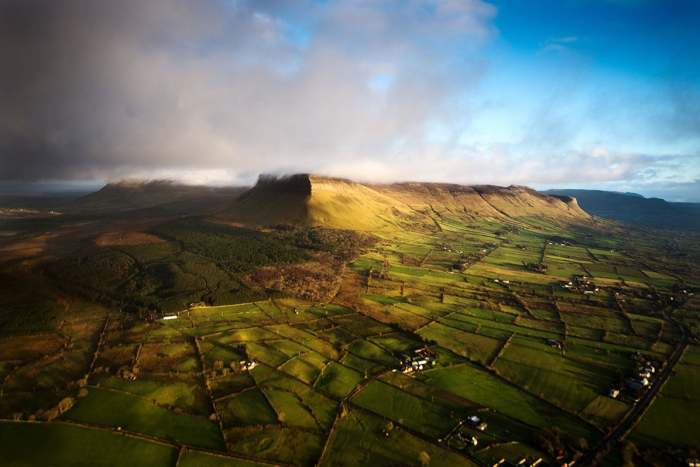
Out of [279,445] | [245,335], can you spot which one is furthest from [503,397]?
[245,335]

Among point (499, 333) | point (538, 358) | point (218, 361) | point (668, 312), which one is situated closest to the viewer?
point (218, 361)

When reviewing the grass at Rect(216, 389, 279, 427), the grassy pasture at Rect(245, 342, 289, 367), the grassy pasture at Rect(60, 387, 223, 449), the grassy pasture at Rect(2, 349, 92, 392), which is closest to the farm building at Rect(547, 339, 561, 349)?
the grassy pasture at Rect(245, 342, 289, 367)

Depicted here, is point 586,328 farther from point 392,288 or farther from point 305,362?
point 305,362

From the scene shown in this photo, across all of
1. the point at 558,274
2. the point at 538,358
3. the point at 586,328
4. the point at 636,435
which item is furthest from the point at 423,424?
the point at 558,274

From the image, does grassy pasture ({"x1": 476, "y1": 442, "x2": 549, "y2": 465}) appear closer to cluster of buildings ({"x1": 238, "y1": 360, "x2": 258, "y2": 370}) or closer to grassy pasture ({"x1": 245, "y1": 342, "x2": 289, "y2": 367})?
grassy pasture ({"x1": 245, "y1": 342, "x2": 289, "y2": 367})

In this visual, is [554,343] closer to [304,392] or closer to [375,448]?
[375,448]

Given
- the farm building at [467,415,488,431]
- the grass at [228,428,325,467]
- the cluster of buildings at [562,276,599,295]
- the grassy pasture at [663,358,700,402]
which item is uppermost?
the cluster of buildings at [562,276,599,295]
